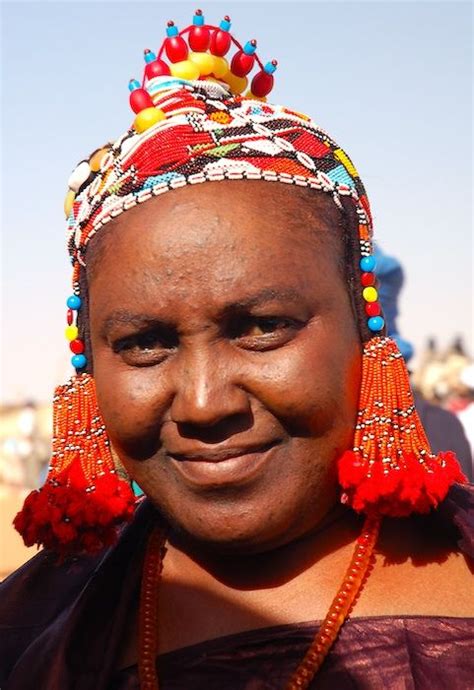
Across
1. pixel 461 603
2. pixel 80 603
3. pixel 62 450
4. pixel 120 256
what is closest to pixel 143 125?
pixel 120 256

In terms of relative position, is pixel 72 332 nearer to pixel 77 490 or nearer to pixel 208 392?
pixel 77 490

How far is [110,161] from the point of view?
2.47 m

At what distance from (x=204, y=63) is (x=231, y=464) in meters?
1.05

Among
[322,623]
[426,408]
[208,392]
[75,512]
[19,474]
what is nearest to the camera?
[208,392]

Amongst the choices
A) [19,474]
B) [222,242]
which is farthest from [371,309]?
[19,474]

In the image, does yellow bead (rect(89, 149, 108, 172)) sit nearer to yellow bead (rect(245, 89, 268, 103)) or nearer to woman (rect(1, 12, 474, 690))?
woman (rect(1, 12, 474, 690))

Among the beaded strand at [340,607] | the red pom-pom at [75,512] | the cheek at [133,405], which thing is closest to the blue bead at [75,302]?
the cheek at [133,405]

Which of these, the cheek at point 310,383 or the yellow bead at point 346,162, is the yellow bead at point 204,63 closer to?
the yellow bead at point 346,162

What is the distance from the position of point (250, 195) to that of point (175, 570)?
3.11 feet

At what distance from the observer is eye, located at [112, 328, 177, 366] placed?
220cm

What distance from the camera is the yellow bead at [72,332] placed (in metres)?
2.54

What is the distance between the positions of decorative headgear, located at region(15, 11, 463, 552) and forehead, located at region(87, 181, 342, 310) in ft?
0.13

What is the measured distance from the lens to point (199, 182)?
2.21 metres

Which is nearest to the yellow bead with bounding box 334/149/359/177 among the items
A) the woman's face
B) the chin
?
the woman's face
